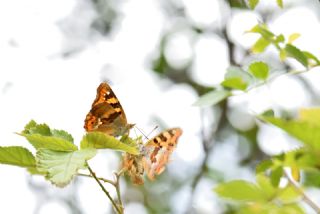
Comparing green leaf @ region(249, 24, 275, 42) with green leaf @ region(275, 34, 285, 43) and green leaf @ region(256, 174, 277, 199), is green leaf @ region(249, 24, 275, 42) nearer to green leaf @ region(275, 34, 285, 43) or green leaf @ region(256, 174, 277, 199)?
green leaf @ region(275, 34, 285, 43)

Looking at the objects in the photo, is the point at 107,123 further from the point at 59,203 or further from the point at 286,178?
the point at 59,203

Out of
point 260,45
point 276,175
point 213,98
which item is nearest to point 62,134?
point 213,98

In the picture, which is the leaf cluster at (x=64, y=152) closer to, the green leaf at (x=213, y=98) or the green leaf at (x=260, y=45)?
the green leaf at (x=213, y=98)

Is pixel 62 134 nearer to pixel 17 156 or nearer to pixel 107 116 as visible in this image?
pixel 17 156

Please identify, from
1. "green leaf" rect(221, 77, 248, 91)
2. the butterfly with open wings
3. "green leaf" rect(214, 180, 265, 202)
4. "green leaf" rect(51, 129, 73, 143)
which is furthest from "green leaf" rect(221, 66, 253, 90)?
"green leaf" rect(214, 180, 265, 202)

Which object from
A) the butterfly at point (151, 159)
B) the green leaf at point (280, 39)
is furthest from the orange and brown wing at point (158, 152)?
the green leaf at point (280, 39)
